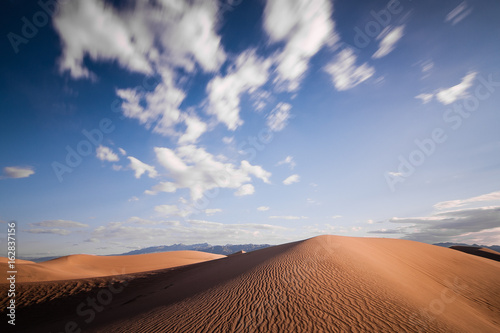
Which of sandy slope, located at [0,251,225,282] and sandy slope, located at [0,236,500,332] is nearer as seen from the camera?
sandy slope, located at [0,236,500,332]

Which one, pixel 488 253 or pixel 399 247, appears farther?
pixel 488 253

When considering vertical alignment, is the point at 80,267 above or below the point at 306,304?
below

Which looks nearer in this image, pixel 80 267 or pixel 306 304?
pixel 306 304

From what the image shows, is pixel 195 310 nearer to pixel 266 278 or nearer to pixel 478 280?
pixel 266 278

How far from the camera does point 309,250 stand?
14.4 metres

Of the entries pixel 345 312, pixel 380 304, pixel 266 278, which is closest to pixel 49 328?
pixel 266 278

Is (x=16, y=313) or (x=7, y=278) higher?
(x=7, y=278)

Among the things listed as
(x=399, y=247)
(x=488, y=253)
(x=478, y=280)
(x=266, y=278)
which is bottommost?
(x=488, y=253)

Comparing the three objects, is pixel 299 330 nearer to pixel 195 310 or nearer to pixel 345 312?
pixel 345 312

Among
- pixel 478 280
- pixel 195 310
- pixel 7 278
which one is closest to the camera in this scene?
pixel 195 310

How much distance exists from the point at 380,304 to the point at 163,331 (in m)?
7.35

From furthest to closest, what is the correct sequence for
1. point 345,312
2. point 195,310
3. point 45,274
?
point 45,274, point 195,310, point 345,312

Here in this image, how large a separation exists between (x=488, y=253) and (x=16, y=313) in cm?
8643

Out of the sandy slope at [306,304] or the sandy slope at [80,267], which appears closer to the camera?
the sandy slope at [306,304]
